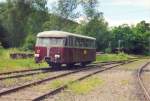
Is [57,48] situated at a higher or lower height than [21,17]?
lower

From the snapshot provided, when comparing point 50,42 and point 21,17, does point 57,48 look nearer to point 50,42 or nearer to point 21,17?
point 50,42

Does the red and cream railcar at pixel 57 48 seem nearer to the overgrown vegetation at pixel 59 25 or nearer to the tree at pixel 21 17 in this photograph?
the overgrown vegetation at pixel 59 25

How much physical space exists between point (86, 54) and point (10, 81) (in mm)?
18065

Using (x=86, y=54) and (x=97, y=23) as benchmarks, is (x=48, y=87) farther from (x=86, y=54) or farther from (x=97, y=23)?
(x=97, y=23)

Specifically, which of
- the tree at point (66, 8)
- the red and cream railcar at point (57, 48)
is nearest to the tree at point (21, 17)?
the tree at point (66, 8)

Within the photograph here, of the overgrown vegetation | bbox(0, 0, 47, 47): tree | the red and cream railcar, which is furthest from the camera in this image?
bbox(0, 0, 47, 47): tree

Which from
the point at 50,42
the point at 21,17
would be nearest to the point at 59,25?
the point at 21,17

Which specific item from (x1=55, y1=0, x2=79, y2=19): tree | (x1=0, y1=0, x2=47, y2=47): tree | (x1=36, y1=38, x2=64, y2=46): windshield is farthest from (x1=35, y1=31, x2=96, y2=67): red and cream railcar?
(x1=0, y1=0, x2=47, y2=47): tree

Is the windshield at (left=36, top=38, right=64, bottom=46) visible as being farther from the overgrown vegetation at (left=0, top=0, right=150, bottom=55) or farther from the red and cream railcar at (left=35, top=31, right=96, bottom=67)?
the overgrown vegetation at (left=0, top=0, right=150, bottom=55)

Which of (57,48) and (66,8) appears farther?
(66,8)

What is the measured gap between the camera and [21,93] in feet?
55.5

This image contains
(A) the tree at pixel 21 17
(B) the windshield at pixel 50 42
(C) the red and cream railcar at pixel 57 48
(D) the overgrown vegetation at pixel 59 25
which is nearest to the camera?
(C) the red and cream railcar at pixel 57 48

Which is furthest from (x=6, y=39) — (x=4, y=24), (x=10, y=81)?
(x=10, y=81)

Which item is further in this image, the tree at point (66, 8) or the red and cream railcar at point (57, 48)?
the tree at point (66, 8)
